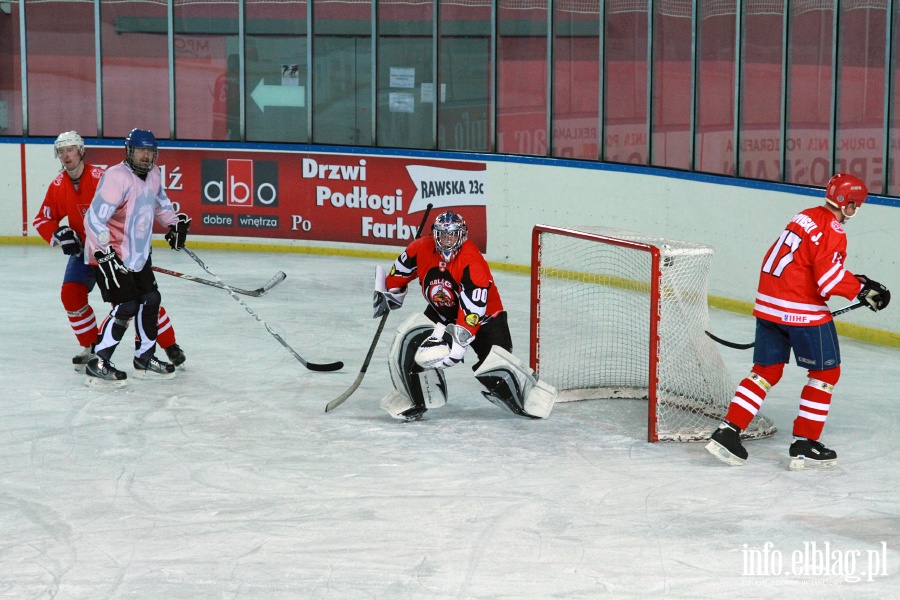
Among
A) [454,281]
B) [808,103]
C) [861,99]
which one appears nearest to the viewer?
[454,281]

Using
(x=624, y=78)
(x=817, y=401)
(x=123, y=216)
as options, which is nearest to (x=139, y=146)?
(x=123, y=216)

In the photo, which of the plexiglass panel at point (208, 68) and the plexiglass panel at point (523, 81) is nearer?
the plexiglass panel at point (523, 81)

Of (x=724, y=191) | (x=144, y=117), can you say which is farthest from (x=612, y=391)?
(x=144, y=117)

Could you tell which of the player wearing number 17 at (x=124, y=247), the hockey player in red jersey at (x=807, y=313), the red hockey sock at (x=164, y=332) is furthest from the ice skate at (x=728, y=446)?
the red hockey sock at (x=164, y=332)

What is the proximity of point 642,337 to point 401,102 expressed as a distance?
17.7 ft

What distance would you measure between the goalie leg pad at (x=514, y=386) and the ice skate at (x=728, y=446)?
0.90m

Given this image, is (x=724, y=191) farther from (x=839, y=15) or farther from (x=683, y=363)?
(x=683, y=363)

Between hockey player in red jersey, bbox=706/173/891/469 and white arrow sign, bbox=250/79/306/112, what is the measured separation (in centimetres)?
758

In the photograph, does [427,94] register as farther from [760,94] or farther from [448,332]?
[448,332]

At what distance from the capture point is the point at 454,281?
567 centimetres

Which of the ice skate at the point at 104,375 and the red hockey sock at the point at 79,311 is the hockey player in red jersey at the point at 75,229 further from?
the ice skate at the point at 104,375

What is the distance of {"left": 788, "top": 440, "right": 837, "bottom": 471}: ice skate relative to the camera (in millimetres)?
5141

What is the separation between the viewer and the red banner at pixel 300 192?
433 inches

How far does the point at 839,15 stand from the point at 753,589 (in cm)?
526
